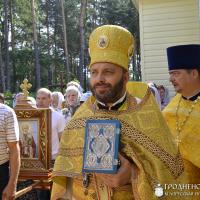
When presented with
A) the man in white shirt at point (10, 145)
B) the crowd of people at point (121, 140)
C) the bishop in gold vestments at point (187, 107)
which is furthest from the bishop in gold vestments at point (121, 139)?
the man in white shirt at point (10, 145)

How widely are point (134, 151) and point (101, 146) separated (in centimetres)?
19

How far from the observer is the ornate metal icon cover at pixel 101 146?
2.04 m

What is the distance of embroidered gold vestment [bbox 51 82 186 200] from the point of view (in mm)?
2121

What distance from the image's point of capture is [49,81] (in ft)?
168

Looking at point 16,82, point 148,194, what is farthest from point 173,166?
point 16,82

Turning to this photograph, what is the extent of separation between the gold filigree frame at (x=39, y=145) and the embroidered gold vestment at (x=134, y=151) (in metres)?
1.79

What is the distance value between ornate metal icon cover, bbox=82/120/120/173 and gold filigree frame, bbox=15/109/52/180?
215 cm

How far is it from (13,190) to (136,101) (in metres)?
1.82

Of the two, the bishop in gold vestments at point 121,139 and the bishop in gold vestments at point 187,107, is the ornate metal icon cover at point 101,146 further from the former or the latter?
the bishop in gold vestments at point 187,107

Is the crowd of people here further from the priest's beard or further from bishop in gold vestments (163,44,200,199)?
bishop in gold vestments (163,44,200,199)

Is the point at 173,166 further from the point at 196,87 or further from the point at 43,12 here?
the point at 43,12

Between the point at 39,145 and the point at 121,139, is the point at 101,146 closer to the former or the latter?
the point at 121,139

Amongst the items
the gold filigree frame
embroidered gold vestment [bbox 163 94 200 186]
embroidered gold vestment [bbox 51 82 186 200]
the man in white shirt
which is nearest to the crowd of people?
embroidered gold vestment [bbox 51 82 186 200]

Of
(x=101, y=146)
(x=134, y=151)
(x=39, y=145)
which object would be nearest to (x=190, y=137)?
(x=134, y=151)
